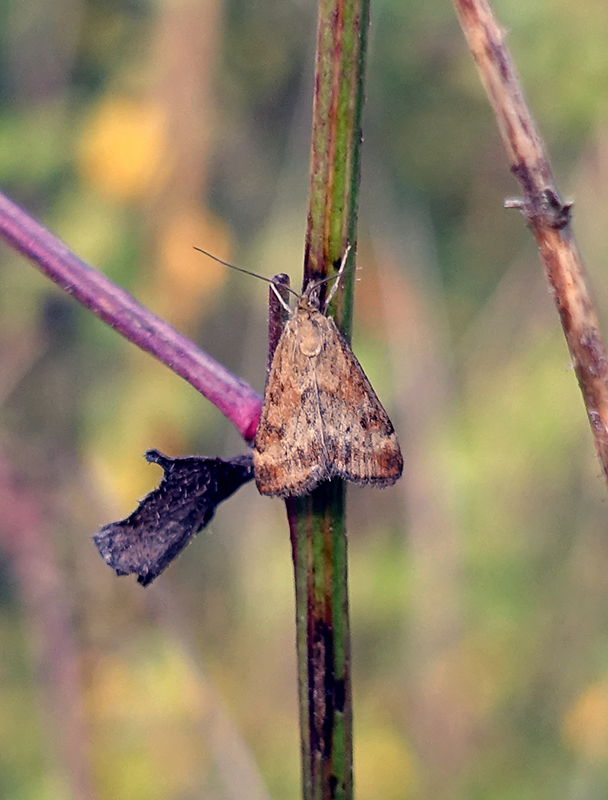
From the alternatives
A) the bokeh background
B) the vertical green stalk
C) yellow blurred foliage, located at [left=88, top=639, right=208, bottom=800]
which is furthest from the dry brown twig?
yellow blurred foliage, located at [left=88, top=639, right=208, bottom=800]

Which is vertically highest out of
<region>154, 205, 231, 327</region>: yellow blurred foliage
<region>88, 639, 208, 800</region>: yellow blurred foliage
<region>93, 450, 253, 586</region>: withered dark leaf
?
<region>154, 205, 231, 327</region>: yellow blurred foliage

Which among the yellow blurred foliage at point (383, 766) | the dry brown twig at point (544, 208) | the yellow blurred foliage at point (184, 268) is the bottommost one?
the yellow blurred foliage at point (383, 766)

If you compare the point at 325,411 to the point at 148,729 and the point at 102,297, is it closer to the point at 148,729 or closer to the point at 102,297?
the point at 102,297

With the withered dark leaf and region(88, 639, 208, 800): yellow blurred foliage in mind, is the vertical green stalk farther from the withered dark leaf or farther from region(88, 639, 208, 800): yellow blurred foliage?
region(88, 639, 208, 800): yellow blurred foliage

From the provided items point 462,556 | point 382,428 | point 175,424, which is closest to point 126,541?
point 382,428

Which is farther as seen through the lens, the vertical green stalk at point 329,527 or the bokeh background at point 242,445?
the bokeh background at point 242,445

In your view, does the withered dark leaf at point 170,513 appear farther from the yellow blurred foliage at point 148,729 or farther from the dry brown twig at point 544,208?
the yellow blurred foliage at point 148,729

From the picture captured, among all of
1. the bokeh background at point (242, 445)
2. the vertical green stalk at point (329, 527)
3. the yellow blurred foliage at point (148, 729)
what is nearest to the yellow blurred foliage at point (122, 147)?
the bokeh background at point (242, 445)
